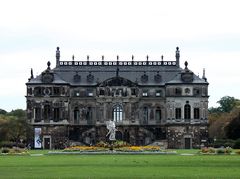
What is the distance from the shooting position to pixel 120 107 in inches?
5630

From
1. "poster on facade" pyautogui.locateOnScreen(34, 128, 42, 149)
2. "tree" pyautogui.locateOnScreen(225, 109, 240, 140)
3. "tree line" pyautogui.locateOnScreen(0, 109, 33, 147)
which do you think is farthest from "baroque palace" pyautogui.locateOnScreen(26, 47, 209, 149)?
"tree" pyautogui.locateOnScreen(225, 109, 240, 140)

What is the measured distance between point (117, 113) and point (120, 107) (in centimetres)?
116

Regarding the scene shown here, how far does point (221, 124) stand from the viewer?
154 metres

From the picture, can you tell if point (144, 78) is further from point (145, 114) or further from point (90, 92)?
point (90, 92)

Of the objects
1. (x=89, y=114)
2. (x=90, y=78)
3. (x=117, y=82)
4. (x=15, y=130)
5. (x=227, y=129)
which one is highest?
(x=90, y=78)

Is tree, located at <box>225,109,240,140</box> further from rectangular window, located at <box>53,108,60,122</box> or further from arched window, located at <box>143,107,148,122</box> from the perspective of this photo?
rectangular window, located at <box>53,108,60,122</box>

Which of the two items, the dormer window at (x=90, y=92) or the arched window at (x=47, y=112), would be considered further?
the dormer window at (x=90, y=92)

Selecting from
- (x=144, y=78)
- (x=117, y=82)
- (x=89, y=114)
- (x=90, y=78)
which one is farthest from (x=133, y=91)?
(x=89, y=114)

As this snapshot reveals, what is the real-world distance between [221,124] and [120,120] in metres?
21.7

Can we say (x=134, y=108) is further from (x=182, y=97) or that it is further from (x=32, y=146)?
(x=32, y=146)

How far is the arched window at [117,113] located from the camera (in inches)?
5630

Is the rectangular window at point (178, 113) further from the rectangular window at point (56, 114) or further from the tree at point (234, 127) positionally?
the rectangular window at point (56, 114)

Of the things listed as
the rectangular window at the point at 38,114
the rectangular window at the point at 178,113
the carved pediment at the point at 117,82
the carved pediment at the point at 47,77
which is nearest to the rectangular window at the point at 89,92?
the carved pediment at the point at 117,82

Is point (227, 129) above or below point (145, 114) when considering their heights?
below
